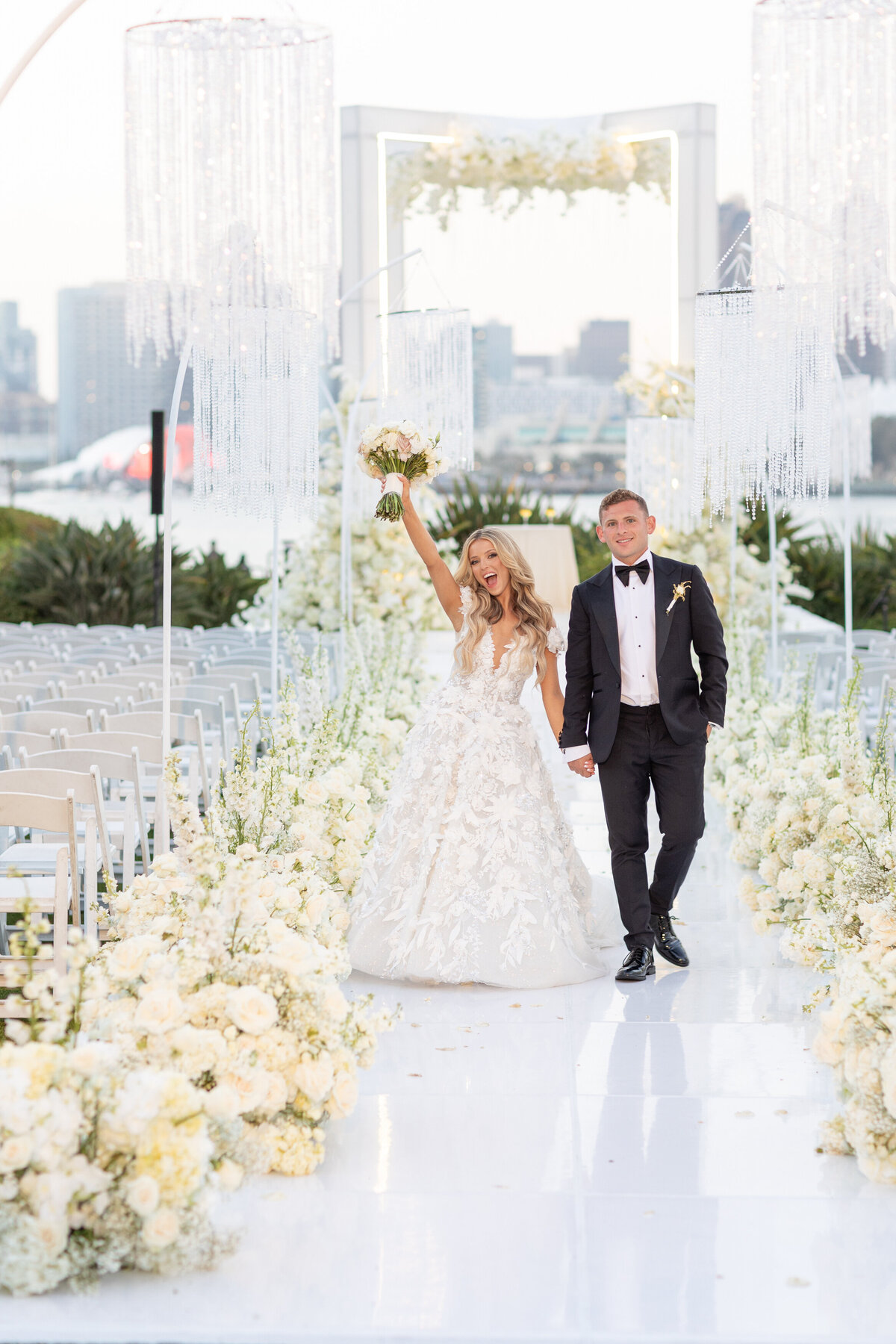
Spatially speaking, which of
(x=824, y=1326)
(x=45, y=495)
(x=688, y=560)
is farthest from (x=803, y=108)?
(x=45, y=495)

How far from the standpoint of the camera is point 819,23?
4.23 m

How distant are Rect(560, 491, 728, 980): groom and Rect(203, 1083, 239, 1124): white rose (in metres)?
2.04

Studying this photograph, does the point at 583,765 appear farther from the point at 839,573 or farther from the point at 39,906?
the point at 839,573

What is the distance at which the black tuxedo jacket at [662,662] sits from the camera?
4598 millimetres

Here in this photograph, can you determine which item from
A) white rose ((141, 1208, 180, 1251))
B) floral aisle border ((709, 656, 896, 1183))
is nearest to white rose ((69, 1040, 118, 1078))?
white rose ((141, 1208, 180, 1251))

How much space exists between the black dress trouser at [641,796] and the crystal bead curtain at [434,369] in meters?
4.38

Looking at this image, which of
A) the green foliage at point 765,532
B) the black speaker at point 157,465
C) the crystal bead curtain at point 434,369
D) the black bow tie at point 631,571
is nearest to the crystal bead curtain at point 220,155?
the black bow tie at point 631,571

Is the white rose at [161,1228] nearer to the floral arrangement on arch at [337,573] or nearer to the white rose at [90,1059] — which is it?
the white rose at [90,1059]

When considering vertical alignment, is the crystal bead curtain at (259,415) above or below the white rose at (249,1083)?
above

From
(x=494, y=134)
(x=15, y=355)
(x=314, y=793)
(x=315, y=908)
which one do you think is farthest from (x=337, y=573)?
(x=15, y=355)

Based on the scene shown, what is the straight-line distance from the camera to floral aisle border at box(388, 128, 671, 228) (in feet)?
45.3

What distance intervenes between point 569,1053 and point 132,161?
3.09 meters

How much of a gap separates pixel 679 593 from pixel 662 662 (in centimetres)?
23

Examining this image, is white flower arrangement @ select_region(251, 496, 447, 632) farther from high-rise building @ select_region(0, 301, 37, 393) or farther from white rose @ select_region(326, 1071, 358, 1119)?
high-rise building @ select_region(0, 301, 37, 393)
